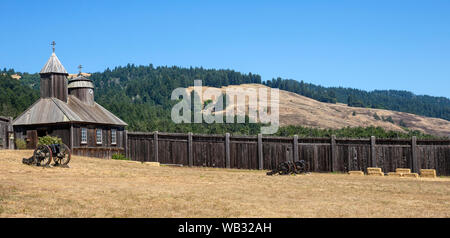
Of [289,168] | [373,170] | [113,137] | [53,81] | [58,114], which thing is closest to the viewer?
[289,168]

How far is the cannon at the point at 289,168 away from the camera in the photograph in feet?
88.3

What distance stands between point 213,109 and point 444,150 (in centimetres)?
11788

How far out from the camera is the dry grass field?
13.2 m

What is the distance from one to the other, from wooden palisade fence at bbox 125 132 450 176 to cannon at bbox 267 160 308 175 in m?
2.51

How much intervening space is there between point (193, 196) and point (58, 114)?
2140cm

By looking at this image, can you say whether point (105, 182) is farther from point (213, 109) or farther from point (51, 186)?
point (213, 109)

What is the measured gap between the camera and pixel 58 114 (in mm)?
34625

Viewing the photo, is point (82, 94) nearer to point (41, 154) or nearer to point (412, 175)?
point (41, 154)

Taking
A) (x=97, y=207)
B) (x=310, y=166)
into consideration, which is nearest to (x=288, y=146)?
→ (x=310, y=166)

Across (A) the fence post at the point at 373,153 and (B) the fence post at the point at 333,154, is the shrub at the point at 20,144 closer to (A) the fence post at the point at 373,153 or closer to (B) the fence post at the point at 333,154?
(B) the fence post at the point at 333,154

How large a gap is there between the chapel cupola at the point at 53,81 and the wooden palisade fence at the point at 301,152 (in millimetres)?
8125

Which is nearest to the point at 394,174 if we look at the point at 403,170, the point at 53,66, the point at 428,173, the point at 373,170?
the point at 403,170

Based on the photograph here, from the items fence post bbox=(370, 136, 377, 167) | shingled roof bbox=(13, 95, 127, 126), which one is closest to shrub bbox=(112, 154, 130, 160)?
shingled roof bbox=(13, 95, 127, 126)
